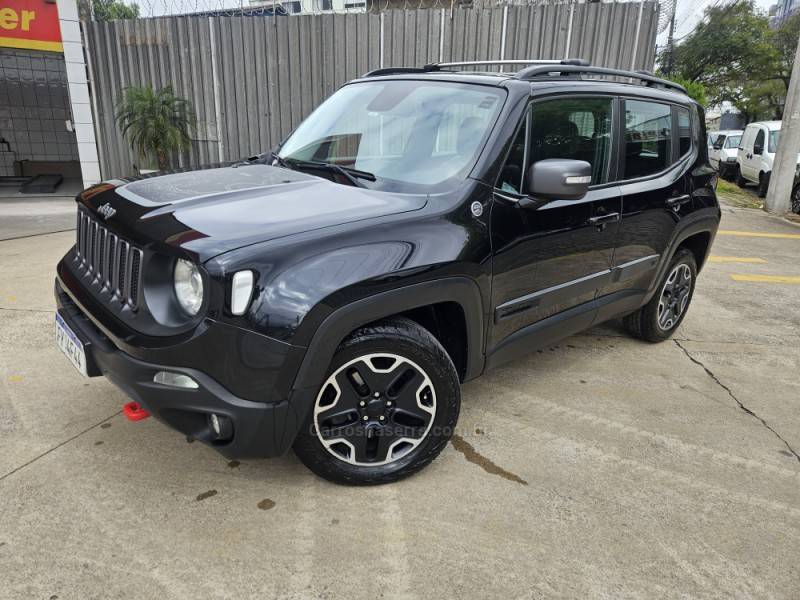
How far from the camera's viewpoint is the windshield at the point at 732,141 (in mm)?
18416

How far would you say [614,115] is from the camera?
136 inches

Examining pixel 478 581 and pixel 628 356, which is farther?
pixel 628 356

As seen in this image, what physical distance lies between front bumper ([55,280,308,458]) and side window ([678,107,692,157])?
3.30 meters

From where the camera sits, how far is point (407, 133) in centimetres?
302

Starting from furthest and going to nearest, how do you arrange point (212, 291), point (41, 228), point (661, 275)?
point (41, 228) → point (661, 275) → point (212, 291)

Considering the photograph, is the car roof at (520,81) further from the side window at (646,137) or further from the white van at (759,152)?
the white van at (759,152)

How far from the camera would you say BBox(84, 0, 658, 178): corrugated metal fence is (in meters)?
9.55

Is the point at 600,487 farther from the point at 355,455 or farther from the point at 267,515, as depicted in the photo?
the point at 267,515

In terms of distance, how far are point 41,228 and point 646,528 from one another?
794 centimetres

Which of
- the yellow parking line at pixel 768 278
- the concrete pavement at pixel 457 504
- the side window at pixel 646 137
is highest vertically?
the side window at pixel 646 137

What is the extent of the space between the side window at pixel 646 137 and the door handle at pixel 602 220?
0.32 metres

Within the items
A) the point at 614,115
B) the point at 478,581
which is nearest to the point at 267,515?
the point at 478,581

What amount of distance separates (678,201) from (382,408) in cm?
267

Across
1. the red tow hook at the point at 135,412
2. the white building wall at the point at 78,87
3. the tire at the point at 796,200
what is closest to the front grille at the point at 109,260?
the red tow hook at the point at 135,412
